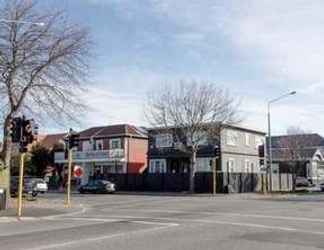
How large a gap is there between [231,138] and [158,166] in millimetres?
9164

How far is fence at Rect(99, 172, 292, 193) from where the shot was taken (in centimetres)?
5450

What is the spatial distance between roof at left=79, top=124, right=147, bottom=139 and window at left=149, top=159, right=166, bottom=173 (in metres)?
5.58

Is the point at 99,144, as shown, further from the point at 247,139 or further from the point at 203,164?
the point at 247,139

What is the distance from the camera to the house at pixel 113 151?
7231cm

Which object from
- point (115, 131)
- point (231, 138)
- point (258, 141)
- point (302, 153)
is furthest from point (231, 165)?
A: point (302, 153)

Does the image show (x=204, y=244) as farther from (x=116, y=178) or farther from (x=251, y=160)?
(x=251, y=160)

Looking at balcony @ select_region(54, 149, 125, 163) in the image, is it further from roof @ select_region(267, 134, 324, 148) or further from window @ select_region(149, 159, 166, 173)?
roof @ select_region(267, 134, 324, 148)

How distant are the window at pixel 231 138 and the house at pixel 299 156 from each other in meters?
19.5

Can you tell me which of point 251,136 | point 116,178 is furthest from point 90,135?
point 251,136

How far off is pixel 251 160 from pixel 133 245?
5966cm

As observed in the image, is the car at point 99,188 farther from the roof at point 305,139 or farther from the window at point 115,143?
the roof at point 305,139

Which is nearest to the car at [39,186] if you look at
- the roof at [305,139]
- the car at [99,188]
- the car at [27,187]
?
the car at [27,187]

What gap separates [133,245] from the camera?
13.6 metres

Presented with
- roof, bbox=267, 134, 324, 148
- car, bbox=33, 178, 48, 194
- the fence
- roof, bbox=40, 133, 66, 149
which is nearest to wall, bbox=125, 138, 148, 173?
the fence
